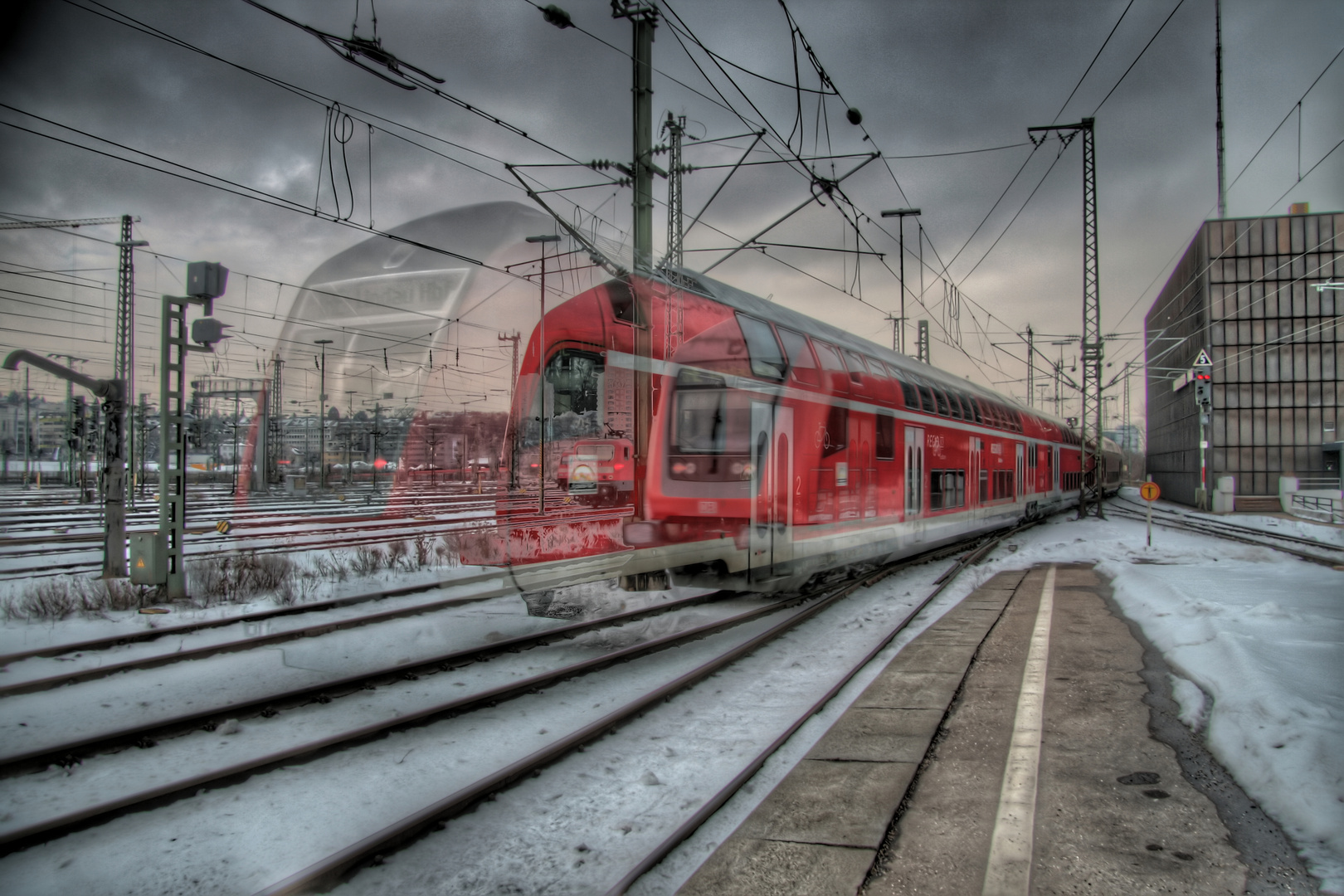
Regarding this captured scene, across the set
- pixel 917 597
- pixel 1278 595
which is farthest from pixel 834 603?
pixel 1278 595

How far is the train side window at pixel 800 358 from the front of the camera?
853 centimetres

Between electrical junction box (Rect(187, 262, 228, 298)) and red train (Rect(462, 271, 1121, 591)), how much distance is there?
14.6 ft

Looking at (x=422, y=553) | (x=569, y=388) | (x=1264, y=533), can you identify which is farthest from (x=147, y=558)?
(x=1264, y=533)

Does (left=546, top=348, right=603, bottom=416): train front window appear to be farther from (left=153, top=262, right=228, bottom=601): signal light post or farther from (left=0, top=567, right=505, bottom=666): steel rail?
(left=153, top=262, right=228, bottom=601): signal light post

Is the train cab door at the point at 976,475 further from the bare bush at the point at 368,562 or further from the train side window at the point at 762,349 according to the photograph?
the bare bush at the point at 368,562

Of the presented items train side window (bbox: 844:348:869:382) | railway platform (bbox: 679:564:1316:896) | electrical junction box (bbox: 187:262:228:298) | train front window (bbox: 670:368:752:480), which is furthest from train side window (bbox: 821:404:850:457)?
electrical junction box (bbox: 187:262:228:298)

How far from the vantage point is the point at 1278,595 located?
848 cm

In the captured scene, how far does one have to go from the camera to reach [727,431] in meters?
7.97

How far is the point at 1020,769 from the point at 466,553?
11548 mm

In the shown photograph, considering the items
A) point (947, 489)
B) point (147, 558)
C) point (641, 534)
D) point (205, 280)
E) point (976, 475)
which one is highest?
point (205, 280)

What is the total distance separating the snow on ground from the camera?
3359 mm

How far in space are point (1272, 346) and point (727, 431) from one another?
4778cm

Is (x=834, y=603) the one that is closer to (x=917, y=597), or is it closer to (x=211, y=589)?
(x=917, y=597)

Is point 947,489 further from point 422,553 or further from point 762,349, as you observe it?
point 422,553
